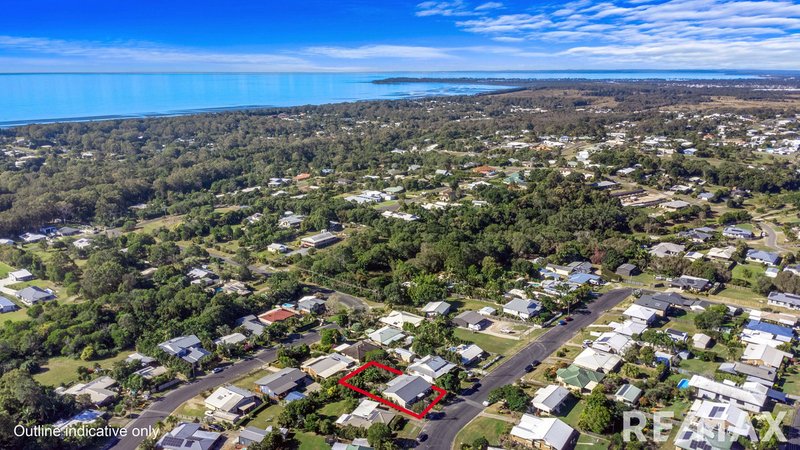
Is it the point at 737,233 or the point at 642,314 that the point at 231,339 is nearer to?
the point at 642,314

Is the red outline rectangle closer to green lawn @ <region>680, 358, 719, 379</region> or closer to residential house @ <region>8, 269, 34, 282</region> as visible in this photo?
green lawn @ <region>680, 358, 719, 379</region>

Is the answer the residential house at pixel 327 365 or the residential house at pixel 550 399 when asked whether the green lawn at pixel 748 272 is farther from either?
the residential house at pixel 327 365

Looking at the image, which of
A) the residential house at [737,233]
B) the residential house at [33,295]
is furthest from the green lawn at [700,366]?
the residential house at [33,295]

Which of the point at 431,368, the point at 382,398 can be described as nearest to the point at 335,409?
the point at 382,398

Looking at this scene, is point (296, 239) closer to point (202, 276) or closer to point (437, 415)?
point (202, 276)

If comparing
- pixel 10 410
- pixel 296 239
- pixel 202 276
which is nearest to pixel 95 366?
pixel 10 410

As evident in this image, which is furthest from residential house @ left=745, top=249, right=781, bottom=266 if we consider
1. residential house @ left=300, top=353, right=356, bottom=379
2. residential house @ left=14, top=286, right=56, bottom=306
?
residential house @ left=14, top=286, right=56, bottom=306

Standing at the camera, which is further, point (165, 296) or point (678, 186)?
point (678, 186)
